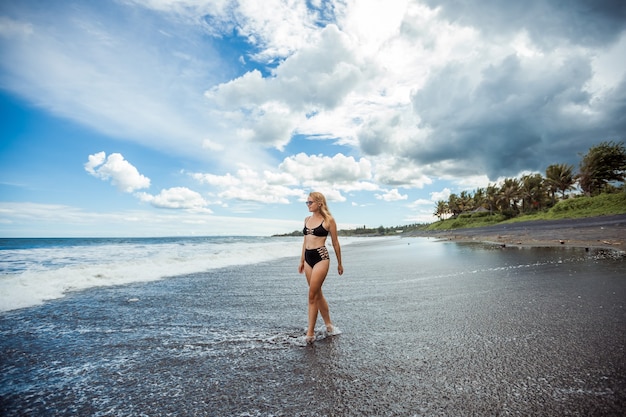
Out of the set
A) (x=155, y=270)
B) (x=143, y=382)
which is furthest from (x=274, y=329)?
(x=155, y=270)

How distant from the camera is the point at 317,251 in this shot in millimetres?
4824

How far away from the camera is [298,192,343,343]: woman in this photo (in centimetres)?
464

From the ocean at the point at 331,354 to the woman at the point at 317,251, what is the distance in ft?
1.57

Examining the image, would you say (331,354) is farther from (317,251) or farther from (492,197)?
(492,197)

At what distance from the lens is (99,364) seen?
380 centimetres

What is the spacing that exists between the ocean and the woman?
1.57ft

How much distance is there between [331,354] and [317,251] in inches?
59.3

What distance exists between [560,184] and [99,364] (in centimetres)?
7924

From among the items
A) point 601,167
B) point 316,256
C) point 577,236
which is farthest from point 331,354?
point 601,167

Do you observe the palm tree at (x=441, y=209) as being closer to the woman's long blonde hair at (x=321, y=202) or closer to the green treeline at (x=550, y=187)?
the green treeline at (x=550, y=187)

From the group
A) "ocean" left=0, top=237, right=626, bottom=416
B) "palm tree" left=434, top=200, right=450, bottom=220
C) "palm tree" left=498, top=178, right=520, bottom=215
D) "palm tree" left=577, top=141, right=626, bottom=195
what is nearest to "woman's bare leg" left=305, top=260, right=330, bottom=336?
"ocean" left=0, top=237, right=626, bottom=416

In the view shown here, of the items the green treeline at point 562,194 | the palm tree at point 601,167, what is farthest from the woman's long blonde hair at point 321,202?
the palm tree at point 601,167

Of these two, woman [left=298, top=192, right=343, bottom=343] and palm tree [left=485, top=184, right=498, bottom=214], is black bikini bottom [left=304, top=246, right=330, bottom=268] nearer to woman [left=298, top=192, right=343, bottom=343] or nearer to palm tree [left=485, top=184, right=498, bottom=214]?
woman [left=298, top=192, right=343, bottom=343]

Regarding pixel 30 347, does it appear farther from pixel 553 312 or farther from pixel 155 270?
pixel 155 270
